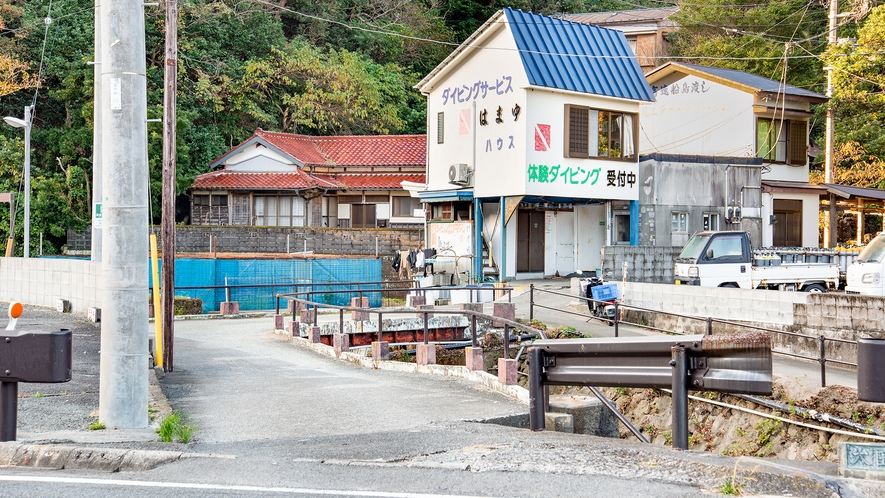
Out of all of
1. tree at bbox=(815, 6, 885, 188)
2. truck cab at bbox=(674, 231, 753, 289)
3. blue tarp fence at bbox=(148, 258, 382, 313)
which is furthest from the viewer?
tree at bbox=(815, 6, 885, 188)

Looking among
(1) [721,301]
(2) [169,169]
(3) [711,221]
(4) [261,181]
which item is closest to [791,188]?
(3) [711,221]

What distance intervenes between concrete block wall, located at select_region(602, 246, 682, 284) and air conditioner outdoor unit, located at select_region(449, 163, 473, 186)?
7.27 metres

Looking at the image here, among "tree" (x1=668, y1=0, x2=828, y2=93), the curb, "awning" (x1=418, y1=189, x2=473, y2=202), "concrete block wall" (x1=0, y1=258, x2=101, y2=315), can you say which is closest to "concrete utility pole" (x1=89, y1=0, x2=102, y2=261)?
"concrete block wall" (x1=0, y1=258, x2=101, y2=315)

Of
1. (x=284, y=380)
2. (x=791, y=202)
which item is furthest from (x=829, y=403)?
(x=791, y=202)

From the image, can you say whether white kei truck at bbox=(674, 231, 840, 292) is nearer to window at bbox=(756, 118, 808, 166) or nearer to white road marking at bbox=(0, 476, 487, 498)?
window at bbox=(756, 118, 808, 166)

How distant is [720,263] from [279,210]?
83.9 feet

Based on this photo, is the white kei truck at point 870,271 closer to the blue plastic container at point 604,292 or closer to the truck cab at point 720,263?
the truck cab at point 720,263

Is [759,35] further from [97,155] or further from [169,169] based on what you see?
[169,169]

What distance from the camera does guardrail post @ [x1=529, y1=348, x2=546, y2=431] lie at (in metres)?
8.41

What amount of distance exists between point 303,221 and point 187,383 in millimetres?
30353

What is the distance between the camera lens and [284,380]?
14.0 meters

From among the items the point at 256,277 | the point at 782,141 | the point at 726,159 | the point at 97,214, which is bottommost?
the point at 256,277

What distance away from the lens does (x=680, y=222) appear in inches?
1270

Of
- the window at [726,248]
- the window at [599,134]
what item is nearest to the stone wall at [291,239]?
the window at [599,134]
